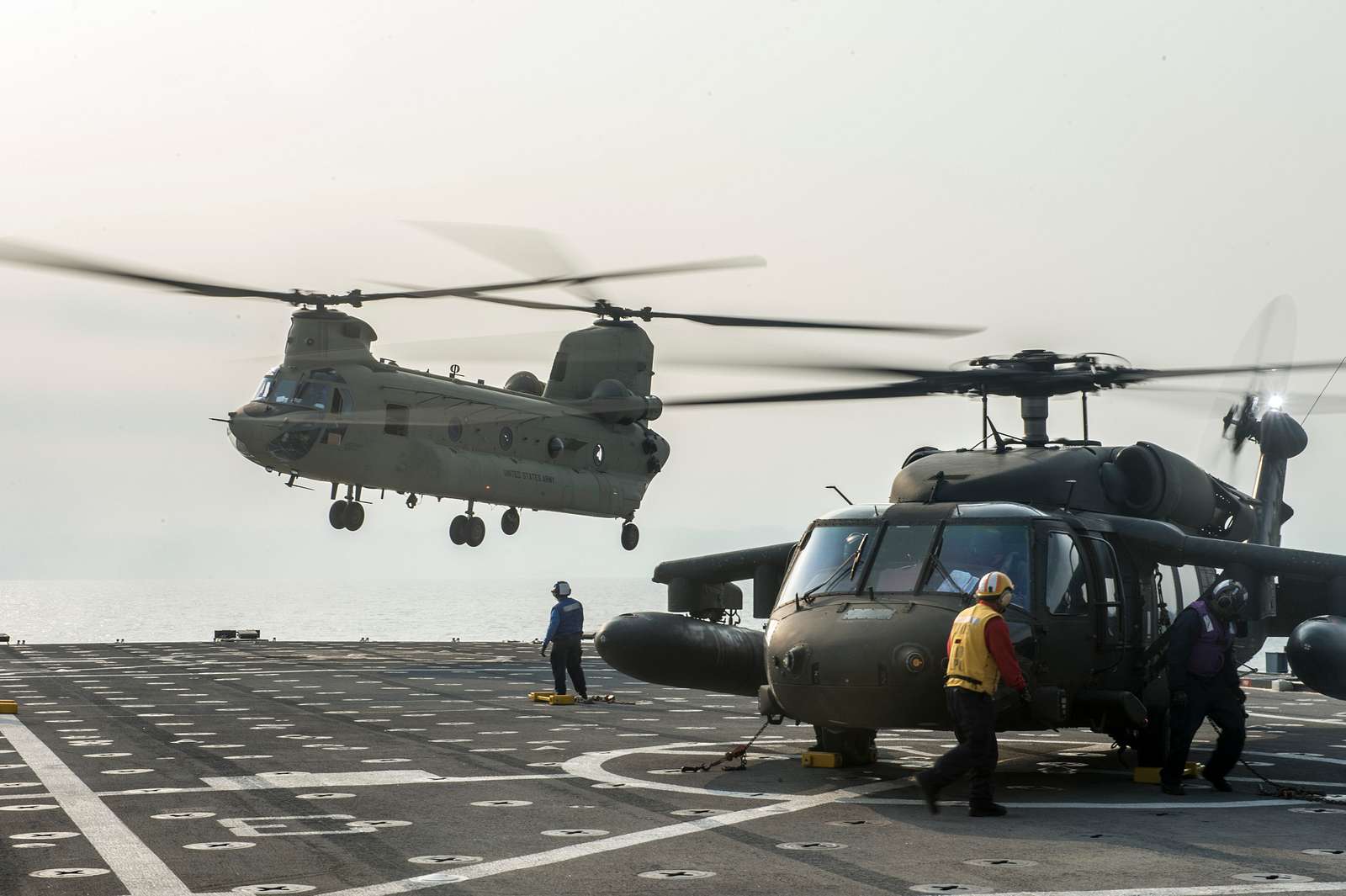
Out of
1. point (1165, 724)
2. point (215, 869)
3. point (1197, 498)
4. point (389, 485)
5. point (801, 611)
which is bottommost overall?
point (215, 869)

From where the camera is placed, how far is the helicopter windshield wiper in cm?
1321

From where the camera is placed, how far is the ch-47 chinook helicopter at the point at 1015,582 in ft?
40.4

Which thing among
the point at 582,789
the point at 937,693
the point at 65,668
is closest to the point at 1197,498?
the point at 937,693

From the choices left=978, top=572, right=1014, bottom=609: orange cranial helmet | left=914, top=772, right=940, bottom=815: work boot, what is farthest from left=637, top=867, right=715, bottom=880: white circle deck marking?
left=978, top=572, right=1014, bottom=609: orange cranial helmet

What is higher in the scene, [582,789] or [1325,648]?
[1325,648]

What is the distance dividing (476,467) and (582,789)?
28878 millimetres

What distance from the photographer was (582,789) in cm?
1261

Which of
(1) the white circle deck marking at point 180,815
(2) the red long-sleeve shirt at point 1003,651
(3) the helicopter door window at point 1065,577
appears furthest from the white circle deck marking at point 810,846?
(1) the white circle deck marking at point 180,815

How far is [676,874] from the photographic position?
28.6 feet

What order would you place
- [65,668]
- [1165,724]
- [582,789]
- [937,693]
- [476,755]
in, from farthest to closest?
[65,668]
[476,755]
[1165,724]
[582,789]
[937,693]

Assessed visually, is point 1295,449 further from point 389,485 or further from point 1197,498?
point 389,485

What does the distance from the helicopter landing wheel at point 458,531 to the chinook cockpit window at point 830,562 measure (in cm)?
3264

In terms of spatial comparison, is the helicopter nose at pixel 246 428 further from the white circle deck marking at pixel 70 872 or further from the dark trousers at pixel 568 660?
the white circle deck marking at pixel 70 872

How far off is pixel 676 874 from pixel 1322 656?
25.6 ft
